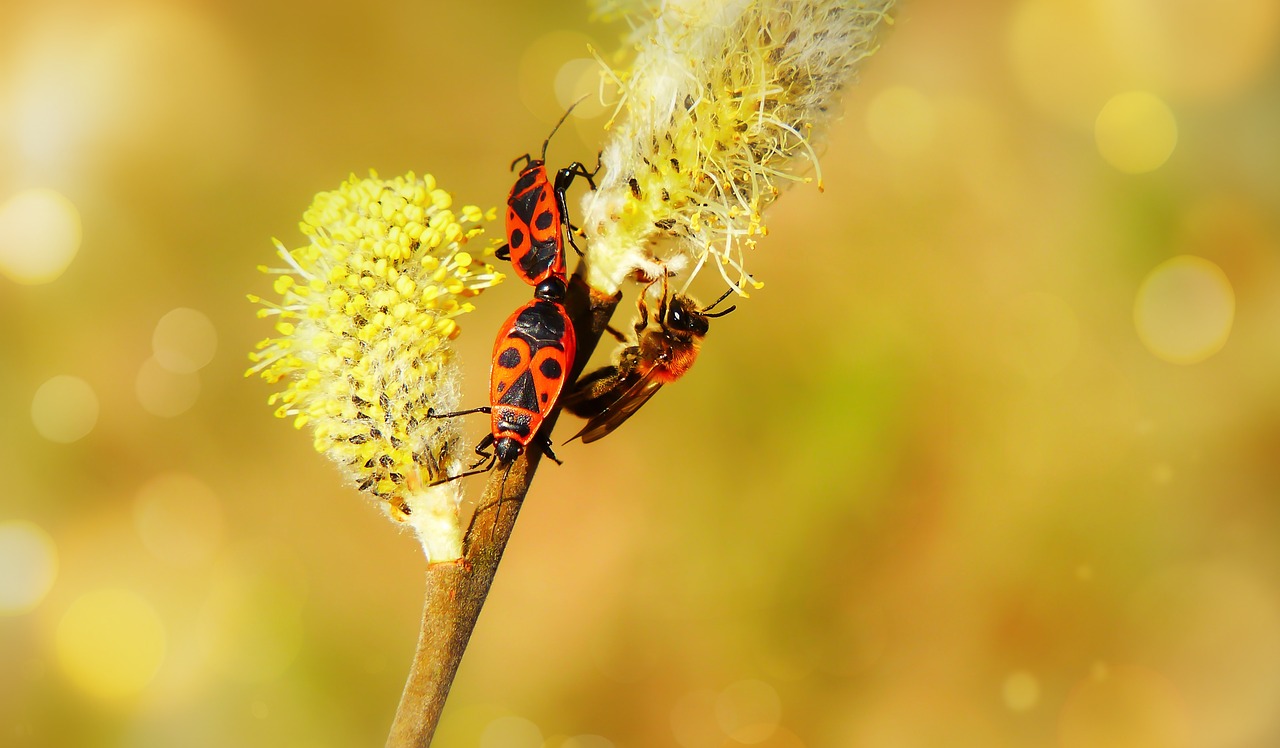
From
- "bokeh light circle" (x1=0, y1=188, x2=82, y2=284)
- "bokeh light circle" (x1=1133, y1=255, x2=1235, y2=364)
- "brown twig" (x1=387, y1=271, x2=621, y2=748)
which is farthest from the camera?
"bokeh light circle" (x1=1133, y1=255, x2=1235, y2=364)

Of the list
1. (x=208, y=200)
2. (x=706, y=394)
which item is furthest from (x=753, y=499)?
(x=208, y=200)

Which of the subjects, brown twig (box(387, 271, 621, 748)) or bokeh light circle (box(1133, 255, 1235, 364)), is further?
bokeh light circle (box(1133, 255, 1235, 364))

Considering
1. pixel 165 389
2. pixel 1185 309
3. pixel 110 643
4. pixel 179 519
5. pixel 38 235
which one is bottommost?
pixel 1185 309

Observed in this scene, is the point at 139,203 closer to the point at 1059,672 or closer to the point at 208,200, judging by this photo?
the point at 208,200

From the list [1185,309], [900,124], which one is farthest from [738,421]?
[1185,309]

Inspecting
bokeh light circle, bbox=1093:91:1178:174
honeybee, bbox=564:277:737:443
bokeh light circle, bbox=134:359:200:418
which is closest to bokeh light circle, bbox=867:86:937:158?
bokeh light circle, bbox=1093:91:1178:174

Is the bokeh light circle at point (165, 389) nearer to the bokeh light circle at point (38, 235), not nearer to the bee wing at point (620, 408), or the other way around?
the bokeh light circle at point (38, 235)

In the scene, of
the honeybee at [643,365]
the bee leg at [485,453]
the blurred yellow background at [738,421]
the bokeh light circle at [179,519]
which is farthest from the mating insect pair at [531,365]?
the bokeh light circle at [179,519]

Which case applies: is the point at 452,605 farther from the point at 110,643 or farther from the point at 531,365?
the point at 110,643

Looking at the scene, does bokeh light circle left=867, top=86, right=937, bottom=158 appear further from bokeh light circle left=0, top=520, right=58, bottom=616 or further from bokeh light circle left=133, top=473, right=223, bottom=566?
bokeh light circle left=0, top=520, right=58, bottom=616
